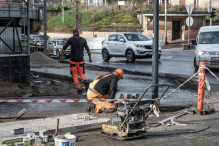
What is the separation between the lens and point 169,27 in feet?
137

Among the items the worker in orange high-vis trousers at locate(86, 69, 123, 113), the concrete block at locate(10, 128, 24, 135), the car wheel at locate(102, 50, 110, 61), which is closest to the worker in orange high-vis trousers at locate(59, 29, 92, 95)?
the worker in orange high-vis trousers at locate(86, 69, 123, 113)

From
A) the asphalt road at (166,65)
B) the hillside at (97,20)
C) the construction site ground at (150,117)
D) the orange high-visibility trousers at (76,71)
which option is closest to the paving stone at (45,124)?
the construction site ground at (150,117)

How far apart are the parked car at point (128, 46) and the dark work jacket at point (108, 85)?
12834mm

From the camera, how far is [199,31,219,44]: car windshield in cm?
1576

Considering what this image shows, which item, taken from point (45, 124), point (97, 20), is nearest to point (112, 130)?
point (45, 124)

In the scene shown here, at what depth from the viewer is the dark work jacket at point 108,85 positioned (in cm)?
682

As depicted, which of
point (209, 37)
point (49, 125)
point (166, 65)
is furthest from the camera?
point (166, 65)

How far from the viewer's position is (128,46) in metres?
20.5

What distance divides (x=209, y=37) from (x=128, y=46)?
572 centimetres

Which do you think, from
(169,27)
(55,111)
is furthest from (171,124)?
(169,27)

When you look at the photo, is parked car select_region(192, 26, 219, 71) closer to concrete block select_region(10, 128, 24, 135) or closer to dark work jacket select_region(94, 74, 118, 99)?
dark work jacket select_region(94, 74, 118, 99)

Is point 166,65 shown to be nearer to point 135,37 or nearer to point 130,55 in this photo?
point 130,55

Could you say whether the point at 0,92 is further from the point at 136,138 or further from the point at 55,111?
the point at 136,138

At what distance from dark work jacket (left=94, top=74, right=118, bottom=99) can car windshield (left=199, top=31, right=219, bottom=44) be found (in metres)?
9.78
